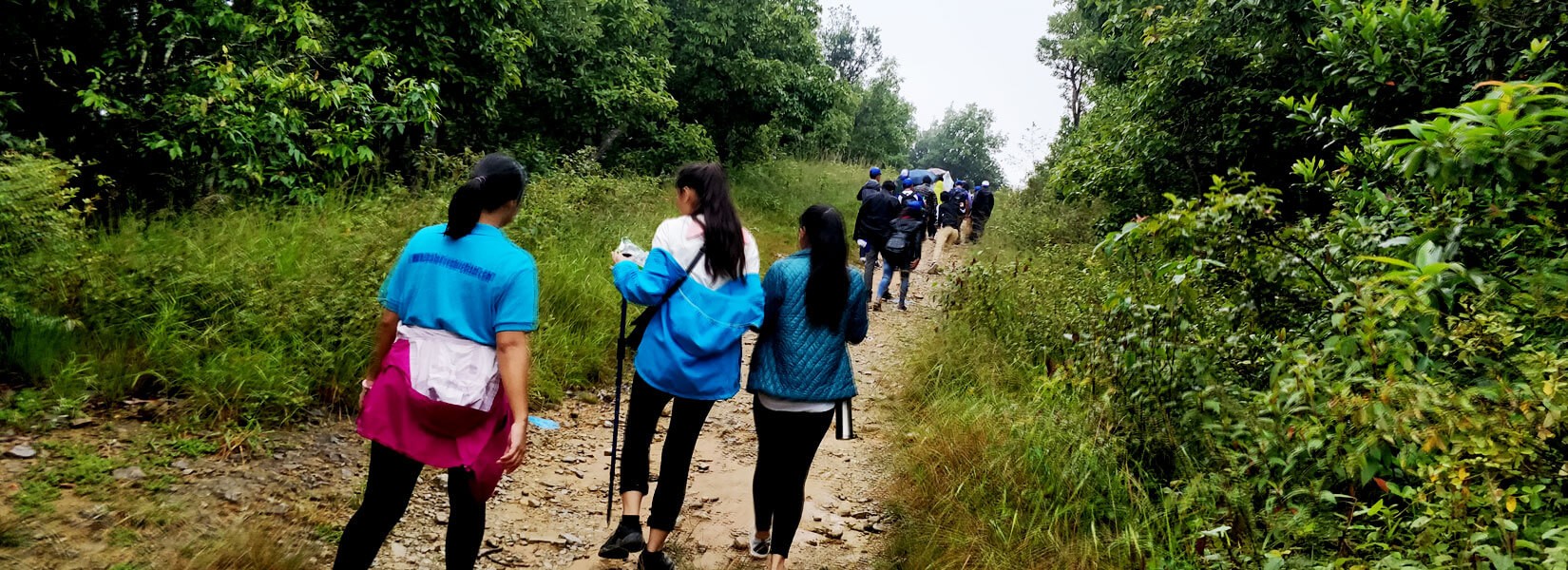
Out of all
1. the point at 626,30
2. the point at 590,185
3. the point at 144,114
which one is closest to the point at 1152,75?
the point at 590,185

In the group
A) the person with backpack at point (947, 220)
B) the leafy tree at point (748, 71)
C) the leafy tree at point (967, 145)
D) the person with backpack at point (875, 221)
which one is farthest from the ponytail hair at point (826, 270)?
the leafy tree at point (967, 145)

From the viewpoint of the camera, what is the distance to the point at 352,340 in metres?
4.24

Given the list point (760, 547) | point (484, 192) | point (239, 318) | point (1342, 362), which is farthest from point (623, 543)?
point (1342, 362)

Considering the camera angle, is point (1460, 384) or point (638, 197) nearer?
point (1460, 384)

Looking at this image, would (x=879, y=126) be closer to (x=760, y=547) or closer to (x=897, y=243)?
(x=897, y=243)

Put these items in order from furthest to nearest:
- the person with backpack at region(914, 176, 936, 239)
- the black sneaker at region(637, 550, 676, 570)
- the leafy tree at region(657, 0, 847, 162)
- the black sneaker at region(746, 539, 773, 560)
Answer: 1. the leafy tree at region(657, 0, 847, 162)
2. the person with backpack at region(914, 176, 936, 239)
3. the black sneaker at region(746, 539, 773, 560)
4. the black sneaker at region(637, 550, 676, 570)

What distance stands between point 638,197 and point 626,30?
4910mm

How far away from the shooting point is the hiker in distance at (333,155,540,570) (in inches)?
90.0

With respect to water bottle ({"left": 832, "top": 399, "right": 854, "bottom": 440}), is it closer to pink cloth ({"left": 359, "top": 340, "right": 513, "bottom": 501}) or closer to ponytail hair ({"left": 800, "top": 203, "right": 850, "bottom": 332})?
ponytail hair ({"left": 800, "top": 203, "right": 850, "bottom": 332})

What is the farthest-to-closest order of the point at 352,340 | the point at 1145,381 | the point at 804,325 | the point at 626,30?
the point at 626,30 → the point at 352,340 → the point at 1145,381 → the point at 804,325

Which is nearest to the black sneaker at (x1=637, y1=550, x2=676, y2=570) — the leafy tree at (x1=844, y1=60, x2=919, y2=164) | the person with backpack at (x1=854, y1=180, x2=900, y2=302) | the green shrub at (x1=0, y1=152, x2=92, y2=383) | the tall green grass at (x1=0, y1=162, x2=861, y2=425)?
the tall green grass at (x1=0, y1=162, x2=861, y2=425)

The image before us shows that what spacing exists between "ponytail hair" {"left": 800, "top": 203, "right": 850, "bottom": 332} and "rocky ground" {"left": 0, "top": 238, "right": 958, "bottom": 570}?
4.21 ft

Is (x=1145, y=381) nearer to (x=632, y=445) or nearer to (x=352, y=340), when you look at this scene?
(x=632, y=445)

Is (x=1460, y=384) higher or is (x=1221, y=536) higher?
(x=1460, y=384)
